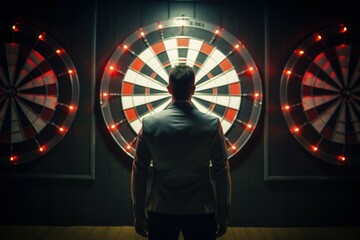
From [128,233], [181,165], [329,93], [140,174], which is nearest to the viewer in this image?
[181,165]

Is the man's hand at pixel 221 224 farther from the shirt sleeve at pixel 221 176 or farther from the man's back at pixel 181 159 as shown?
the man's back at pixel 181 159

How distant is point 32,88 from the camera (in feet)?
10.4

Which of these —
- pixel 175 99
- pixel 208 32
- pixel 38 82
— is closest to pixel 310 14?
pixel 208 32

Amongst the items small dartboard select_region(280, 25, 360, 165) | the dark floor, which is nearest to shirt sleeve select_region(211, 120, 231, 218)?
the dark floor

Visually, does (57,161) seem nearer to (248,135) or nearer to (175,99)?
(248,135)

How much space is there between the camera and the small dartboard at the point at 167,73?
3102mm

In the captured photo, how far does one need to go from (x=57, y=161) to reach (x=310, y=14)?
7.82 feet

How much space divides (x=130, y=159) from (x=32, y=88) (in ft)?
3.16

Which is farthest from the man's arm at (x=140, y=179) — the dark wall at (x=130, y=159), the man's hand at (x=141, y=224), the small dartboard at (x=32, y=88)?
the small dartboard at (x=32, y=88)

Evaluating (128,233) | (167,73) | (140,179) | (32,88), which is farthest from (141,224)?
(32,88)

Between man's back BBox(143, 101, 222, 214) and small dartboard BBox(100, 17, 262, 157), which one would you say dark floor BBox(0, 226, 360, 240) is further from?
man's back BBox(143, 101, 222, 214)

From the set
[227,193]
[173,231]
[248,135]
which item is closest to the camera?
[173,231]

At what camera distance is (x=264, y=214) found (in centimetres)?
325

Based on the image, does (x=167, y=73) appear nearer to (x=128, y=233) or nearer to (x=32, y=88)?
(x=32, y=88)
